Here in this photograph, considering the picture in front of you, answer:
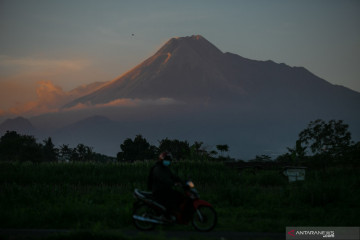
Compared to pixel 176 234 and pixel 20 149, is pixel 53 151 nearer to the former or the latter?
pixel 20 149

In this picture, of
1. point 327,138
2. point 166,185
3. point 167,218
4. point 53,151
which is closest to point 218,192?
point 167,218

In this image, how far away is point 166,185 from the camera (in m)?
10.6

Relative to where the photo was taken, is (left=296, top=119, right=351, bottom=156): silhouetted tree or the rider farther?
(left=296, top=119, right=351, bottom=156): silhouetted tree

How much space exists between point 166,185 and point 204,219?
1.33m

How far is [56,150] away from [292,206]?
67.4 metres

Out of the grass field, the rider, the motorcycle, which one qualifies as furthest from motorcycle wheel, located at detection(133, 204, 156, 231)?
the grass field

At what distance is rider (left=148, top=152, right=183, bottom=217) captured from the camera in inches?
418

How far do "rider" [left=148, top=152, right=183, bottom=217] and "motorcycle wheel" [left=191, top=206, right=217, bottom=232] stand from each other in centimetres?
59

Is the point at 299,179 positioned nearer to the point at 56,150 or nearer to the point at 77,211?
the point at 77,211

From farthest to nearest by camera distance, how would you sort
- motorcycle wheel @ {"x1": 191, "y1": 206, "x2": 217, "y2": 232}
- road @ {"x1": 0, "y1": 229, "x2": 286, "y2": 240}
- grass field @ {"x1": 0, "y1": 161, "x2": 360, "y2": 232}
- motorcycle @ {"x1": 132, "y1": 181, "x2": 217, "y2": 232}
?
1. grass field @ {"x1": 0, "y1": 161, "x2": 360, "y2": 232}
2. motorcycle wheel @ {"x1": 191, "y1": 206, "x2": 217, "y2": 232}
3. motorcycle @ {"x1": 132, "y1": 181, "x2": 217, "y2": 232}
4. road @ {"x1": 0, "y1": 229, "x2": 286, "y2": 240}

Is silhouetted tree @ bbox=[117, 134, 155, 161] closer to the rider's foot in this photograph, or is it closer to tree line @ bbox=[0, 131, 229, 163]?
tree line @ bbox=[0, 131, 229, 163]

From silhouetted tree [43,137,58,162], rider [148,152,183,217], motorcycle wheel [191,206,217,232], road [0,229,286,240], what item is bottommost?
road [0,229,286,240]

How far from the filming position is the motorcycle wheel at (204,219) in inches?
419

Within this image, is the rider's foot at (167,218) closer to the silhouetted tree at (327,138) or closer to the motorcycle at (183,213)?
the motorcycle at (183,213)
